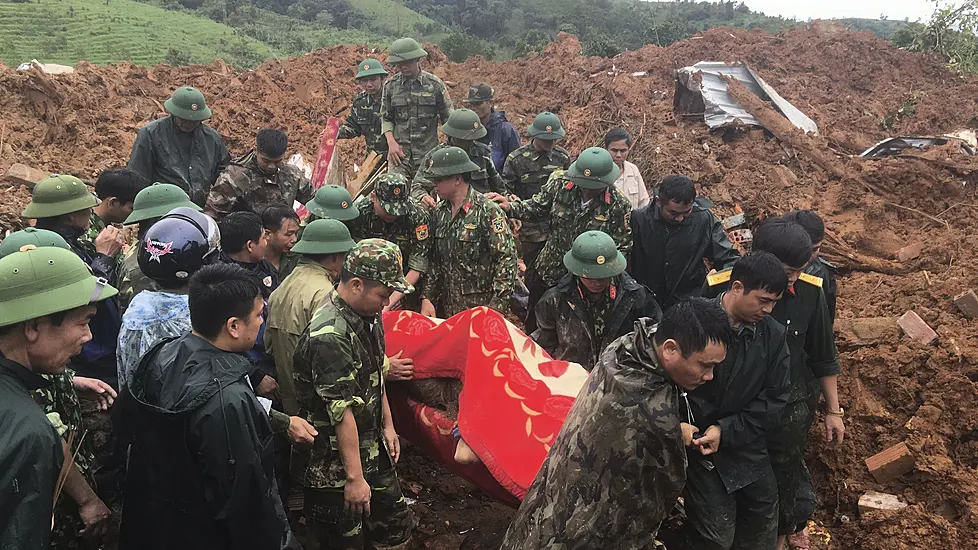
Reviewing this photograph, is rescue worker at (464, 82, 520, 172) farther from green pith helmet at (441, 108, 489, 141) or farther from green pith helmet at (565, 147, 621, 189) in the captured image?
green pith helmet at (565, 147, 621, 189)

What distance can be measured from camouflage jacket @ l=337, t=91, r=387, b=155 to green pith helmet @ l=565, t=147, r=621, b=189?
10.8 ft

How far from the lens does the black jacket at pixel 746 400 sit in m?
3.21

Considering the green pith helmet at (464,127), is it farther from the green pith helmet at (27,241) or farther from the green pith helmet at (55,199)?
the green pith helmet at (27,241)

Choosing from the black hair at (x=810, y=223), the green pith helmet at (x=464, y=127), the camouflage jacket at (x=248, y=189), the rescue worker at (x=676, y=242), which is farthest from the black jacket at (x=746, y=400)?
the camouflage jacket at (x=248, y=189)

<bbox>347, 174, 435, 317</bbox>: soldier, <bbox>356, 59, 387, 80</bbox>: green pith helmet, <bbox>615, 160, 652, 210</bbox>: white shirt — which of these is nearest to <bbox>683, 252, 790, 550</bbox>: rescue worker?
<bbox>347, 174, 435, 317</bbox>: soldier

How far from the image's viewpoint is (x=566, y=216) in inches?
218

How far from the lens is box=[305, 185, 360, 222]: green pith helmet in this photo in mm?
4789

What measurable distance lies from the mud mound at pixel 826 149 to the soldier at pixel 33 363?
4.38m

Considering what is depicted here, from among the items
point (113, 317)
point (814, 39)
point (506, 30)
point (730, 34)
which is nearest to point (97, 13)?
point (506, 30)

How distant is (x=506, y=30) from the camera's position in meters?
35.4

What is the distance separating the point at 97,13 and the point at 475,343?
2658cm

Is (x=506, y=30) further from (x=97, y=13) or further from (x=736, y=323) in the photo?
(x=736, y=323)

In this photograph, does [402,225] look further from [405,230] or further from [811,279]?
[811,279]

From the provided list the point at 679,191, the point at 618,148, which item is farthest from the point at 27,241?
the point at 618,148
